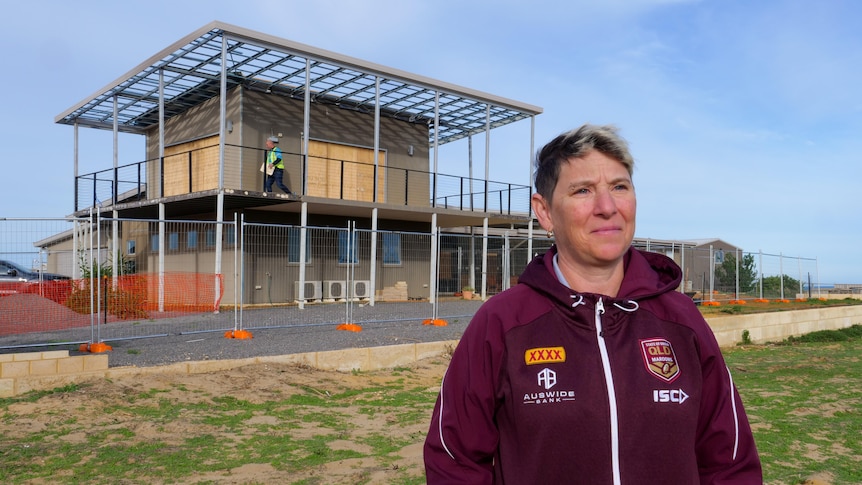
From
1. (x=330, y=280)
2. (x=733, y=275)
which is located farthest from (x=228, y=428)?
(x=733, y=275)

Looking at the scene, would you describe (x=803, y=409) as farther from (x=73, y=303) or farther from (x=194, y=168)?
(x=194, y=168)

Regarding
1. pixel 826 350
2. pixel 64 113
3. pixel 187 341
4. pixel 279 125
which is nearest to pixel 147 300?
pixel 187 341

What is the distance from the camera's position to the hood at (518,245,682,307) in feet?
6.09

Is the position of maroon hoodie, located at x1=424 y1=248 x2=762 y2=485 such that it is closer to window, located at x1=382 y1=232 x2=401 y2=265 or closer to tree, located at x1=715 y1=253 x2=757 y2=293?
window, located at x1=382 y1=232 x2=401 y2=265

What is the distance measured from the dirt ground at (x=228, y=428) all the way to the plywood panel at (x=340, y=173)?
10.5 metres

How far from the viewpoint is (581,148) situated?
192cm

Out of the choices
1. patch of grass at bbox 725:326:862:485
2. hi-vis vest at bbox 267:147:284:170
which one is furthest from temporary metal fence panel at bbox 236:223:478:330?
patch of grass at bbox 725:326:862:485

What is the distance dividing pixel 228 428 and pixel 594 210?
582cm

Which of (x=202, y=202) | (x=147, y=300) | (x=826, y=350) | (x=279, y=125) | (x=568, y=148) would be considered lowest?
(x=826, y=350)

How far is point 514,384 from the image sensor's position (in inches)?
69.2

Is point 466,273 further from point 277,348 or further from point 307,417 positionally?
point 307,417

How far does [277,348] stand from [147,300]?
3.89 metres

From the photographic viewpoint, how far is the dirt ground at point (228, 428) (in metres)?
5.23

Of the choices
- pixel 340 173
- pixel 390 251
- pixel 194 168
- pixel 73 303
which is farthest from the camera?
pixel 390 251
